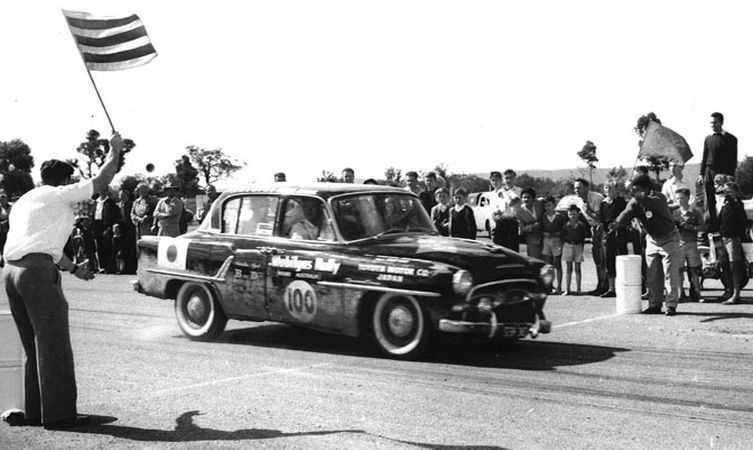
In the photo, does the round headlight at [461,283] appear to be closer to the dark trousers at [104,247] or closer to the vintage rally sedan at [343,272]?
the vintage rally sedan at [343,272]

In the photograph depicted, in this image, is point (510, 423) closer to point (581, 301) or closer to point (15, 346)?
point (15, 346)

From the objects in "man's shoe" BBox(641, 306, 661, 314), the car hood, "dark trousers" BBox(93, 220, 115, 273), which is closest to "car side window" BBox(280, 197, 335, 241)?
the car hood

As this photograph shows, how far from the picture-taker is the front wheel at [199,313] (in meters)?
9.87

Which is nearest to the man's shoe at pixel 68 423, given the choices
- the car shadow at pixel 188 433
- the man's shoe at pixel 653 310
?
the car shadow at pixel 188 433

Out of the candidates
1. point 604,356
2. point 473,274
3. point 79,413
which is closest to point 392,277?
point 473,274

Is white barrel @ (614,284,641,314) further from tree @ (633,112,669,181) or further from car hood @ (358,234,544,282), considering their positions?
tree @ (633,112,669,181)

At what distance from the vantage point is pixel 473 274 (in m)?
8.18

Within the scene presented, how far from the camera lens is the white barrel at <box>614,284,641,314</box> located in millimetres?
11570

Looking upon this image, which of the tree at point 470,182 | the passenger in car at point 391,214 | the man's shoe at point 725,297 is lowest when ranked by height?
the man's shoe at point 725,297

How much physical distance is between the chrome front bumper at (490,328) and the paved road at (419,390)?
29 cm

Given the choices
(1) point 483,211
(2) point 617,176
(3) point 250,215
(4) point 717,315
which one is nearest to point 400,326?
(3) point 250,215

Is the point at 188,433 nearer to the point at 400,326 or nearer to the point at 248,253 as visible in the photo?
the point at 400,326

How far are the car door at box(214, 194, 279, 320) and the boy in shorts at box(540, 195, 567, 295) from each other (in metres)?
6.01

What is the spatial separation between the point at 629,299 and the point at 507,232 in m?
2.85
